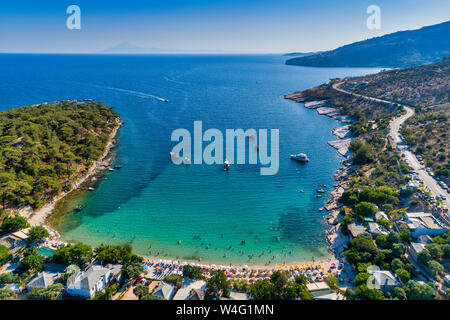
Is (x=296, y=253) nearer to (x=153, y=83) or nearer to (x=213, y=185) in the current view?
(x=213, y=185)

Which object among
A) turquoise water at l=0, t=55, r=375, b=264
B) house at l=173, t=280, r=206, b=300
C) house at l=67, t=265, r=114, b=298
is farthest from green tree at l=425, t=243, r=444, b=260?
house at l=67, t=265, r=114, b=298

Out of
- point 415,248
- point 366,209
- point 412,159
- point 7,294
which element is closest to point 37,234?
point 7,294

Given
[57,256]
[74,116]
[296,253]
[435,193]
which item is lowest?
[296,253]

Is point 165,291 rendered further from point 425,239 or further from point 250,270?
point 425,239

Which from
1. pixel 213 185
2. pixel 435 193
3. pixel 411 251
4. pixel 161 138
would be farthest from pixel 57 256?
pixel 435 193

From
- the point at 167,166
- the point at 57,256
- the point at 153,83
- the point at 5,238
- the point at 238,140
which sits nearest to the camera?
the point at 57,256
